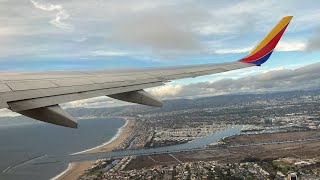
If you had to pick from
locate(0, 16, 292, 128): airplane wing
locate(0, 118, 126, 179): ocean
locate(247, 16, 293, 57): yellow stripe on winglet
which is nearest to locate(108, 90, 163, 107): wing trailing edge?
locate(0, 16, 292, 128): airplane wing

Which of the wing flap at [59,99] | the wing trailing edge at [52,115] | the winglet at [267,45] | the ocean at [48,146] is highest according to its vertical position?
the winglet at [267,45]

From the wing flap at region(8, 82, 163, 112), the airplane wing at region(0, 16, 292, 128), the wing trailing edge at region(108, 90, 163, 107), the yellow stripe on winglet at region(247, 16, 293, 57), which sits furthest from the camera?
the yellow stripe on winglet at region(247, 16, 293, 57)

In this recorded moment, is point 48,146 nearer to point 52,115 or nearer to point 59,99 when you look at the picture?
point 59,99

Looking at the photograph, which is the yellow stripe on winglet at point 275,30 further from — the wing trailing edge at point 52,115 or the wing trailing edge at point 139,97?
the wing trailing edge at point 52,115

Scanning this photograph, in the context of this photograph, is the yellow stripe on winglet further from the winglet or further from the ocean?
the ocean

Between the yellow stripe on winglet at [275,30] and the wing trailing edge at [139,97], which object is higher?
the yellow stripe on winglet at [275,30]

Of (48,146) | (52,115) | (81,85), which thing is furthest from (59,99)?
(48,146)

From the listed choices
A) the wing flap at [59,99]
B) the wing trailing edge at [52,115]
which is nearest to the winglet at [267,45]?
the wing flap at [59,99]
